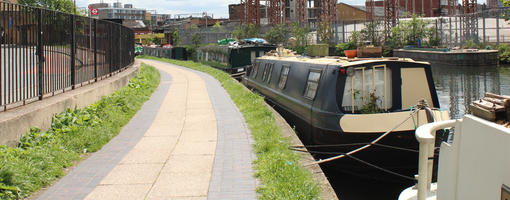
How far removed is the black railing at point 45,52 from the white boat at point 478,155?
246 inches

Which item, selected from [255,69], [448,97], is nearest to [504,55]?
[448,97]

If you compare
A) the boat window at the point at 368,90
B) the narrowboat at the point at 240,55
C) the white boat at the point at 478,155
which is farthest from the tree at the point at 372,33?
the white boat at the point at 478,155

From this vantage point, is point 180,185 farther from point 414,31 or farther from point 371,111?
point 414,31

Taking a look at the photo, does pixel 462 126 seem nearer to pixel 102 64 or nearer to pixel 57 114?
pixel 57 114

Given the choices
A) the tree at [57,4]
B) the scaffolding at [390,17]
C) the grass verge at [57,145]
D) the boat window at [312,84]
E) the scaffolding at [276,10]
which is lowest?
the grass verge at [57,145]

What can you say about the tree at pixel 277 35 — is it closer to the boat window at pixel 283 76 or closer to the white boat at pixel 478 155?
the boat window at pixel 283 76

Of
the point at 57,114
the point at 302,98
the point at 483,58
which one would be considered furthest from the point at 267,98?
the point at 483,58

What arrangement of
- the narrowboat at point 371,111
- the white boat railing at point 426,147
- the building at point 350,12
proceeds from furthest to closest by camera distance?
1. the building at point 350,12
2. the narrowboat at point 371,111
3. the white boat railing at point 426,147

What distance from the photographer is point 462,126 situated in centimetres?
421

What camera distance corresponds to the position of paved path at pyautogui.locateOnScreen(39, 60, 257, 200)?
6391 millimetres

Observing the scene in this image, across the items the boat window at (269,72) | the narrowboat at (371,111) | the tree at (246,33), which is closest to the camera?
the narrowboat at (371,111)

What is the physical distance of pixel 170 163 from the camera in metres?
7.86

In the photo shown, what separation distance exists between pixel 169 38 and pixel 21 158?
92347 mm

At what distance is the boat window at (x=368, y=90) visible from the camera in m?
10.5
